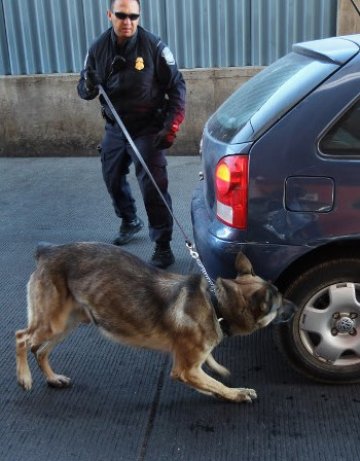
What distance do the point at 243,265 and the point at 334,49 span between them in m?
1.25

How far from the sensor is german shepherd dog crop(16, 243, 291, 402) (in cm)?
281

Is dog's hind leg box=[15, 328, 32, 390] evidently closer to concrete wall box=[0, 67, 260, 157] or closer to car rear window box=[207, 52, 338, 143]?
car rear window box=[207, 52, 338, 143]

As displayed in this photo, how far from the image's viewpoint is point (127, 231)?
5387 millimetres

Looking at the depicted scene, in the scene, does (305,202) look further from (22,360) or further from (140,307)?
(22,360)

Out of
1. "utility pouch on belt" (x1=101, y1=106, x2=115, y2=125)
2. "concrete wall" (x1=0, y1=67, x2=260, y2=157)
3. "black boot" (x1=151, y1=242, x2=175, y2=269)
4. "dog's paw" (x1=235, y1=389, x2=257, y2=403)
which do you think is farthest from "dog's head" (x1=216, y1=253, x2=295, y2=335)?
"concrete wall" (x1=0, y1=67, x2=260, y2=157)

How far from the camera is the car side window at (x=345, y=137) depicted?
2.82 metres

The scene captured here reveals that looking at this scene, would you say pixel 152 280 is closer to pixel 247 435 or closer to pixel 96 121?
pixel 247 435

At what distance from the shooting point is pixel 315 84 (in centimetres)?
286

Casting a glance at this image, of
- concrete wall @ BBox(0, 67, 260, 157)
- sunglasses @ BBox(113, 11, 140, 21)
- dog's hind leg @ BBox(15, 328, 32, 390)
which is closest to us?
dog's hind leg @ BBox(15, 328, 32, 390)

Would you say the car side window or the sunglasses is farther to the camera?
the sunglasses

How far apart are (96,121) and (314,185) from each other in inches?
237

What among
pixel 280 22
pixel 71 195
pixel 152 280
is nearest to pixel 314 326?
pixel 152 280

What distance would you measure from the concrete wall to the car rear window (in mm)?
4545

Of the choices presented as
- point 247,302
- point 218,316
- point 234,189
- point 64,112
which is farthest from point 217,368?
point 64,112
